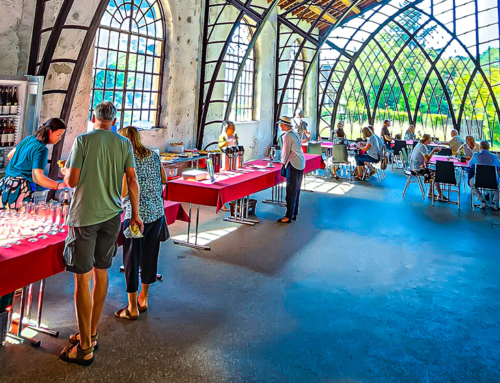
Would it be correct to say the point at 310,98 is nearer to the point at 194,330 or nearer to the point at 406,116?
the point at 406,116

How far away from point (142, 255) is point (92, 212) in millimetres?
813

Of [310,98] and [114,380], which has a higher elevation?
[310,98]

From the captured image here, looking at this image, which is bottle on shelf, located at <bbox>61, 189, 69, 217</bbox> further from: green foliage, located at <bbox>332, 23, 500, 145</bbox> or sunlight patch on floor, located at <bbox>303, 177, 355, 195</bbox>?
green foliage, located at <bbox>332, 23, 500, 145</bbox>

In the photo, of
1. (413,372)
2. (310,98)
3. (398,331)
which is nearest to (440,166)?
(398,331)

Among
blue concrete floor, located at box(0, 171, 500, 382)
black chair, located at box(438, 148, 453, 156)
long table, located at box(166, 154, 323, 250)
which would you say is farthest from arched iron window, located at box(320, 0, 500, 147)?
long table, located at box(166, 154, 323, 250)

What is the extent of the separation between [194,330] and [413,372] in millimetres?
1534

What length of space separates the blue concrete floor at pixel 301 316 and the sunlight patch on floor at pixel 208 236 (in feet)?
0.30

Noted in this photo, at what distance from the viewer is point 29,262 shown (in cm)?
221

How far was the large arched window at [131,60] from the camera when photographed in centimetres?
644

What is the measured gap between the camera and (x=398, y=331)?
3039 mm

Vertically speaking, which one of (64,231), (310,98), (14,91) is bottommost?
(64,231)

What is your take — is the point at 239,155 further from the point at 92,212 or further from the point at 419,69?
the point at 419,69

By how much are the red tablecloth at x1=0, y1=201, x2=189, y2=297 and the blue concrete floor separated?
1.96 feet

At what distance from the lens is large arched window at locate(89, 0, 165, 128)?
6441mm
